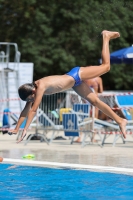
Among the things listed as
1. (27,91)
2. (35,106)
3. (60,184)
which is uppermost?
(27,91)

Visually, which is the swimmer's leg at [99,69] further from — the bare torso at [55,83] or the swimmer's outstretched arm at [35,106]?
the swimmer's outstretched arm at [35,106]

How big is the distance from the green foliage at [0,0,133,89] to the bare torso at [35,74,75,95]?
18346 millimetres

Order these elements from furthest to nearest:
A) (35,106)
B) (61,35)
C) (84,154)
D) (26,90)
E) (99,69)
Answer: (61,35) → (84,154) → (99,69) → (26,90) → (35,106)

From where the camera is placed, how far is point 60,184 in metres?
6.67

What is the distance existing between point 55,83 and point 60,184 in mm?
2067

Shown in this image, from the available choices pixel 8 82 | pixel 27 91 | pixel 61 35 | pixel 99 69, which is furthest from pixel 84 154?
pixel 61 35

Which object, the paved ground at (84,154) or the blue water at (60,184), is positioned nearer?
the blue water at (60,184)

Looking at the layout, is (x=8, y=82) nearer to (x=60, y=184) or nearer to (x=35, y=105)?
(x=35, y=105)

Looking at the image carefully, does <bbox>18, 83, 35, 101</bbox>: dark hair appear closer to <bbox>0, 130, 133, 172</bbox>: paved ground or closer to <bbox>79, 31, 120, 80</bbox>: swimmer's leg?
<bbox>79, 31, 120, 80</bbox>: swimmer's leg

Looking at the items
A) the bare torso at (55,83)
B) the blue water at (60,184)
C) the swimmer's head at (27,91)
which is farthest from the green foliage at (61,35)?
the blue water at (60,184)

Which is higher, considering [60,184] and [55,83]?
[55,83]

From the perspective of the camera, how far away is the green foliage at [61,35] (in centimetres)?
2742

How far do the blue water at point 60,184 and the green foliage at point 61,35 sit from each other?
19590 mm

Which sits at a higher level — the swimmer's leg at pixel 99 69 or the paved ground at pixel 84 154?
the swimmer's leg at pixel 99 69
